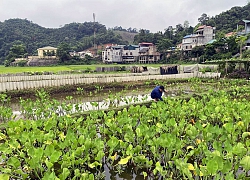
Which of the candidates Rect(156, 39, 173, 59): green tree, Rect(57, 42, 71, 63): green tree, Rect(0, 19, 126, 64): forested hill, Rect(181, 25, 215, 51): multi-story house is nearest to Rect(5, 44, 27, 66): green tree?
Rect(57, 42, 71, 63): green tree

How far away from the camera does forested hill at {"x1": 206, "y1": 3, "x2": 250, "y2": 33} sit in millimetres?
46906

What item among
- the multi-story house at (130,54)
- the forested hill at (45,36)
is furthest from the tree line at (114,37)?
the multi-story house at (130,54)

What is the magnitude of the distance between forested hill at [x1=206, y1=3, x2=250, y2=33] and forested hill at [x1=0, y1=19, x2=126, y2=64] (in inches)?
1452

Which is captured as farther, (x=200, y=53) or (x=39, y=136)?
(x=200, y=53)

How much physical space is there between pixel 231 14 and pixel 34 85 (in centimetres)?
5004

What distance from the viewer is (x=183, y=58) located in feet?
132

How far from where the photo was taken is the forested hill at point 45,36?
6397 centimetres

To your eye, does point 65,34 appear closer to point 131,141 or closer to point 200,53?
point 200,53

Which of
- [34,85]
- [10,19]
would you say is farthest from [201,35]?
[10,19]

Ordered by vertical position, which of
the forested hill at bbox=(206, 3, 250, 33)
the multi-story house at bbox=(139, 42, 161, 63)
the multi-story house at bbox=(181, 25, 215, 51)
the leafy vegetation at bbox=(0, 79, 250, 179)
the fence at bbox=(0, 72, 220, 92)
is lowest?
the leafy vegetation at bbox=(0, 79, 250, 179)

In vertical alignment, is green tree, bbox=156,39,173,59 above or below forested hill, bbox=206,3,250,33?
below

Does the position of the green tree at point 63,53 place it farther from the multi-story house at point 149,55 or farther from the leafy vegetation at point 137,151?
the leafy vegetation at point 137,151

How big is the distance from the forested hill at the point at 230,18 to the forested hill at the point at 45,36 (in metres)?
36.9

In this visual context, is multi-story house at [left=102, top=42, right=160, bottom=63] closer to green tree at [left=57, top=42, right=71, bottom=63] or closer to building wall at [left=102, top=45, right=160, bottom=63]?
building wall at [left=102, top=45, right=160, bottom=63]
